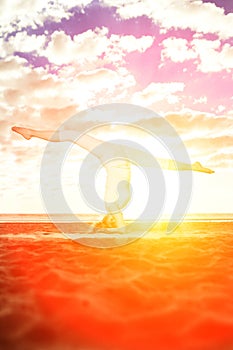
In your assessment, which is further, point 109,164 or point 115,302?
point 109,164

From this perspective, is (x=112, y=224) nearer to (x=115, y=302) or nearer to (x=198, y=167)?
(x=198, y=167)

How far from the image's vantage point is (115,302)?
379cm

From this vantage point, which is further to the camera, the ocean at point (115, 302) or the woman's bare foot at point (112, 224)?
the woman's bare foot at point (112, 224)

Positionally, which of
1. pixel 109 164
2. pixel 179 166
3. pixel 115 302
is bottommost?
pixel 115 302

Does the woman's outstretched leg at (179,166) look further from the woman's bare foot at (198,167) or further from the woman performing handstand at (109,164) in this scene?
the woman performing handstand at (109,164)

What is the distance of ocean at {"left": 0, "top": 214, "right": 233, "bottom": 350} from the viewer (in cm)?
292

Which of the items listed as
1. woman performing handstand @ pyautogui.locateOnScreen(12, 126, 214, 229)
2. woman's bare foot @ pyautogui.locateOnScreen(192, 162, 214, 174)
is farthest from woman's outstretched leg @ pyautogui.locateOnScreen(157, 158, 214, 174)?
woman performing handstand @ pyautogui.locateOnScreen(12, 126, 214, 229)

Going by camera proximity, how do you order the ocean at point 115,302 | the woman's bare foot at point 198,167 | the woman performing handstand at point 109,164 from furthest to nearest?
the woman's bare foot at point 198,167 < the woman performing handstand at point 109,164 < the ocean at point 115,302

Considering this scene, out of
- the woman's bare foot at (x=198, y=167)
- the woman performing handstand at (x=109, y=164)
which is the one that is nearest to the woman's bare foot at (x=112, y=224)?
the woman performing handstand at (x=109, y=164)

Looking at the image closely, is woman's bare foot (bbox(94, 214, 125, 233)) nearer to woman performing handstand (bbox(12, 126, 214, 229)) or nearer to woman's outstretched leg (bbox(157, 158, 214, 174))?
woman performing handstand (bbox(12, 126, 214, 229))

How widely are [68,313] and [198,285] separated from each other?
6.30 feet

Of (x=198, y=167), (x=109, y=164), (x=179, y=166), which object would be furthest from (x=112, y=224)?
(x=198, y=167)

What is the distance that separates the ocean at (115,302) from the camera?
9.56 feet

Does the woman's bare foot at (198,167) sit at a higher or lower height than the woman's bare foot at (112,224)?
higher
